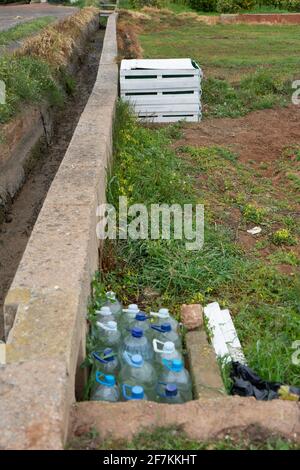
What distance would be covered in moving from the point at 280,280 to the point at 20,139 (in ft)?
14.9

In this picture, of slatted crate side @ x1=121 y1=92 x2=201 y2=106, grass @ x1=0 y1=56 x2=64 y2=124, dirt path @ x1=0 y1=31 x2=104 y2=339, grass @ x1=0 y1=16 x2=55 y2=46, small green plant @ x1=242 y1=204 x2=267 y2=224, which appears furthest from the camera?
grass @ x1=0 y1=16 x2=55 y2=46

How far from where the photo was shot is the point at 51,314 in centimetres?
291

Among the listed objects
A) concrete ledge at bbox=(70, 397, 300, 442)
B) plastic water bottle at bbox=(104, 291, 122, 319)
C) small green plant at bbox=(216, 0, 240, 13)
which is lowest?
small green plant at bbox=(216, 0, 240, 13)

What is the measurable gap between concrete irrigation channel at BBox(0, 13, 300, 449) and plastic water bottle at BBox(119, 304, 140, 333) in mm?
275

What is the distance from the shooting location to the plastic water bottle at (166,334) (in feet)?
10.9

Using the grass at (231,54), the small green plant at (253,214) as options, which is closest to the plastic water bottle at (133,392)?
the small green plant at (253,214)

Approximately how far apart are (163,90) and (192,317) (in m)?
6.03

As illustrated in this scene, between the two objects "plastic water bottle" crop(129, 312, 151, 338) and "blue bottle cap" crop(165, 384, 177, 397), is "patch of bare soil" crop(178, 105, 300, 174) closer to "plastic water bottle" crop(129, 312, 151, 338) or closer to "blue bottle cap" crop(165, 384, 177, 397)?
"plastic water bottle" crop(129, 312, 151, 338)

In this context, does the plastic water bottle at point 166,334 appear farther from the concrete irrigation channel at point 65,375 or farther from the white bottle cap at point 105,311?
the white bottle cap at point 105,311

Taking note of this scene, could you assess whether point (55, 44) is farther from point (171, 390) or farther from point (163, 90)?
point (171, 390)

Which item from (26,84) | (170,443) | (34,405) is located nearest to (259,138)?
(26,84)

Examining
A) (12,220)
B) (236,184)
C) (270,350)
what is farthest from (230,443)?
(12,220)

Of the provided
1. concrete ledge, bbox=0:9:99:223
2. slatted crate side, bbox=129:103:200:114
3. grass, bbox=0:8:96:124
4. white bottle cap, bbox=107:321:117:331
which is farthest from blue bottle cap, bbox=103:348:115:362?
slatted crate side, bbox=129:103:200:114

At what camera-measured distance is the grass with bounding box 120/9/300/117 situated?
10398mm
